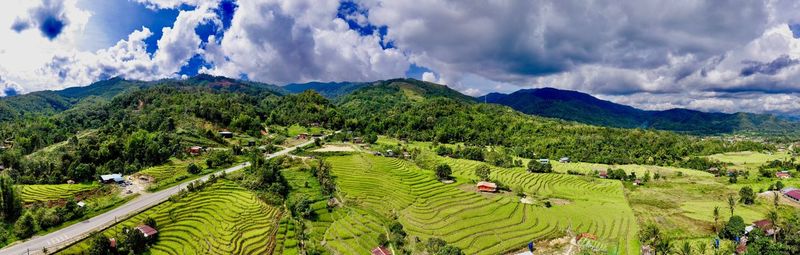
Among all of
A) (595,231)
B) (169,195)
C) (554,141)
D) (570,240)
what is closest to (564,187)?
(595,231)

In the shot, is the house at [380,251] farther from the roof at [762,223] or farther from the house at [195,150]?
the house at [195,150]

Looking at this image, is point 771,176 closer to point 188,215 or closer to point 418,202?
point 418,202

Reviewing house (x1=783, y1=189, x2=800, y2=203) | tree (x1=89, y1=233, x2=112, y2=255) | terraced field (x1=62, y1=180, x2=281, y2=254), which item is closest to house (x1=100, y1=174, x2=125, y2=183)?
terraced field (x1=62, y1=180, x2=281, y2=254)

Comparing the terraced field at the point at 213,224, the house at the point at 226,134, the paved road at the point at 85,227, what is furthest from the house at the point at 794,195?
the house at the point at 226,134

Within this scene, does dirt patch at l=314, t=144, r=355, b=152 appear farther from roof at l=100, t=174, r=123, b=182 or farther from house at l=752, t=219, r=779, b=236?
house at l=752, t=219, r=779, b=236

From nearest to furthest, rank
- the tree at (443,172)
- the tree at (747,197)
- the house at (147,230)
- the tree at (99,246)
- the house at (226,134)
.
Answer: the tree at (99,246)
the house at (147,230)
the tree at (747,197)
the tree at (443,172)
the house at (226,134)

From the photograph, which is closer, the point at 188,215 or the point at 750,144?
the point at 188,215
